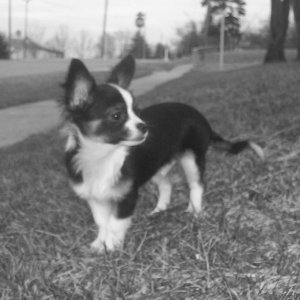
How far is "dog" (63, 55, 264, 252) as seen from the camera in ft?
13.6

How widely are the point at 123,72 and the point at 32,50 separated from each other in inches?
3156

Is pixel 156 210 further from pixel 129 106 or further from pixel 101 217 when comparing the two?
pixel 129 106

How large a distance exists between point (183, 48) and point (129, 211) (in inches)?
2967

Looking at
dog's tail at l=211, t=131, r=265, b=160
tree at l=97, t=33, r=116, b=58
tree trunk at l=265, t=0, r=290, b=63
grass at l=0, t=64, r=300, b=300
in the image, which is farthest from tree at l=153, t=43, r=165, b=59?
dog's tail at l=211, t=131, r=265, b=160

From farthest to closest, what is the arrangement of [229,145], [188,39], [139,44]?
1. [139,44]
2. [188,39]
3. [229,145]

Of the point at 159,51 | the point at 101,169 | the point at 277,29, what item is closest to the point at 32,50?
the point at 159,51

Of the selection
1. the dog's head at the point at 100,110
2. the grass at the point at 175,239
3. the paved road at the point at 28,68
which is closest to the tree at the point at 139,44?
the paved road at the point at 28,68

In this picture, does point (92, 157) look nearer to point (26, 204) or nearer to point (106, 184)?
point (106, 184)

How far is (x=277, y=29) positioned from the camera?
25.7 meters

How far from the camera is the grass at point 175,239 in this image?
360 centimetres

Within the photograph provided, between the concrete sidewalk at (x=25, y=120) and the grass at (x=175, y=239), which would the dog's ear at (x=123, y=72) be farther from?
the concrete sidewalk at (x=25, y=120)

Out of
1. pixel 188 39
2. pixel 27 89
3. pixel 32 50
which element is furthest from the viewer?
pixel 32 50

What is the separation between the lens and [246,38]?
74.9 meters

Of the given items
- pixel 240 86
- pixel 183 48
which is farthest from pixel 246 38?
pixel 240 86
